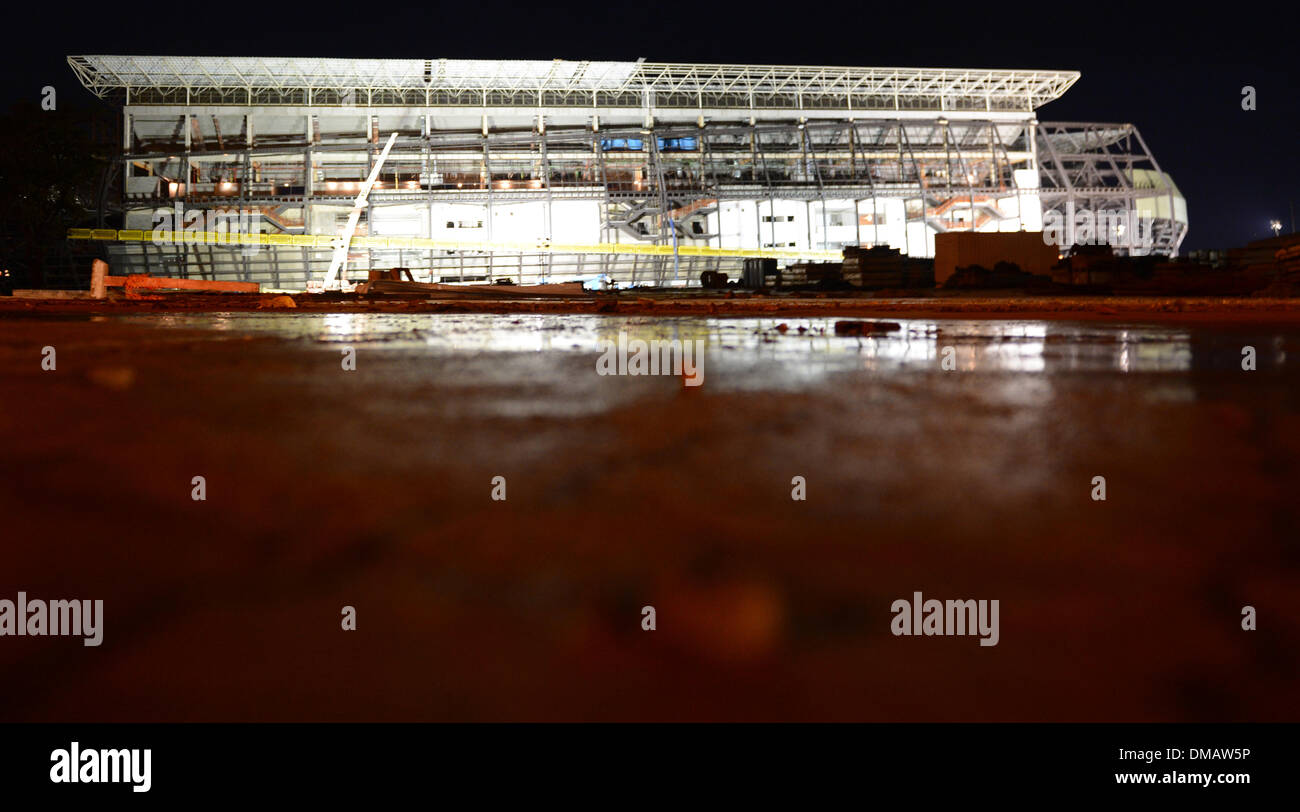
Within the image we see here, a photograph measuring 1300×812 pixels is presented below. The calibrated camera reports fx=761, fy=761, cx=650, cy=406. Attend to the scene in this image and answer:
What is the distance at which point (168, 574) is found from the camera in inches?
42.1

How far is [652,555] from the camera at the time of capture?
1.14m

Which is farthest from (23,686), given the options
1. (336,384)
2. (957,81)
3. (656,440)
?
(957,81)

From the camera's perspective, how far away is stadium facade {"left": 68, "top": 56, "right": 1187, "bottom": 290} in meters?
43.5

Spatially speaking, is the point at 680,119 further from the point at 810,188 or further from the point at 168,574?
the point at 168,574

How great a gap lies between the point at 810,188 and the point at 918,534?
48.5 metres
